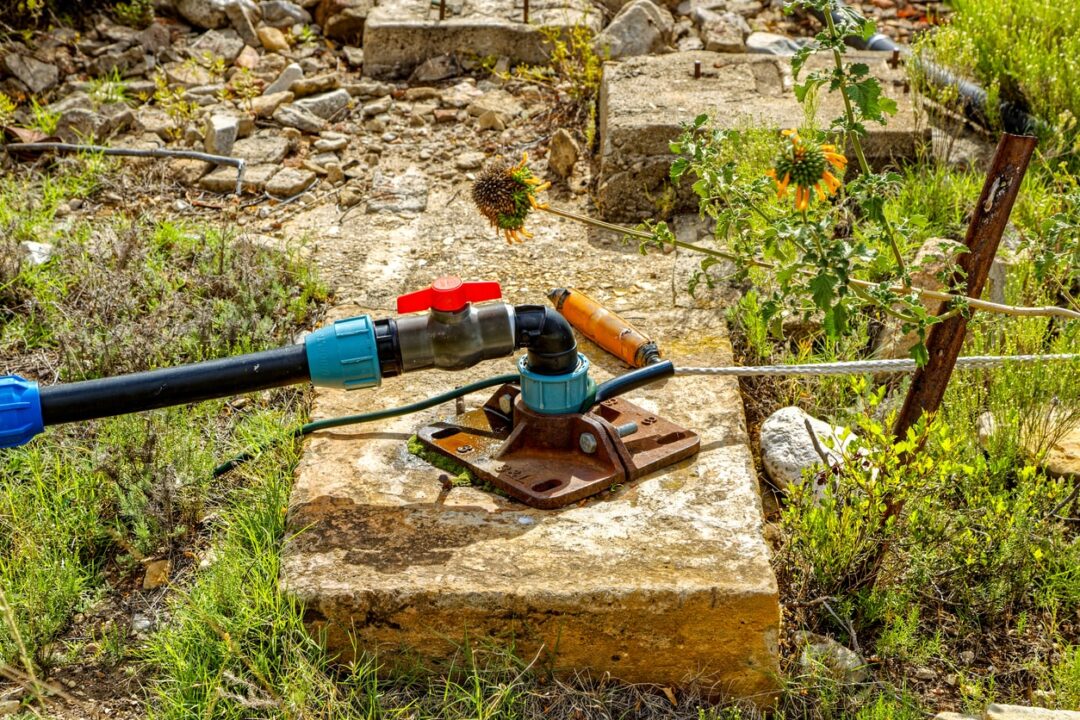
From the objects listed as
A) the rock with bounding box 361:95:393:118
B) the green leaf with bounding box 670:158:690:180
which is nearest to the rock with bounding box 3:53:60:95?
the rock with bounding box 361:95:393:118

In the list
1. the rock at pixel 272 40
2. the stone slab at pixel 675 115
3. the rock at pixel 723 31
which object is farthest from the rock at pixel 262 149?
the rock at pixel 723 31

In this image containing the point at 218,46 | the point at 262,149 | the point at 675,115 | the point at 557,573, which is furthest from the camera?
the point at 218,46

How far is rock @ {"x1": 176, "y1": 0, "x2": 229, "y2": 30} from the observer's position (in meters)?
6.16

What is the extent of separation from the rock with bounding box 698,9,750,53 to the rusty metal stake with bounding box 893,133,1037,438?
3356mm

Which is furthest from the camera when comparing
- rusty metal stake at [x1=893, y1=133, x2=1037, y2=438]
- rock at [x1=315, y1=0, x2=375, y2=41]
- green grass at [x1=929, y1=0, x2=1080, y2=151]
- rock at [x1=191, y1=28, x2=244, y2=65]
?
rock at [x1=315, y1=0, x2=375, y2=41]

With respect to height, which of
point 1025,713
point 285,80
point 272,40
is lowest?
point 1025,713

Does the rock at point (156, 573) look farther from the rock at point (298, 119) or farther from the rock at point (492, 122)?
the rock at point (492, 122)

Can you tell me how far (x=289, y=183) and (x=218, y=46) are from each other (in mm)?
1544

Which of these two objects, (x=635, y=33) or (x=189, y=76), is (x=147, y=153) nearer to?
(x=189, y=76)

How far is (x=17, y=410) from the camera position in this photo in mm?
2521

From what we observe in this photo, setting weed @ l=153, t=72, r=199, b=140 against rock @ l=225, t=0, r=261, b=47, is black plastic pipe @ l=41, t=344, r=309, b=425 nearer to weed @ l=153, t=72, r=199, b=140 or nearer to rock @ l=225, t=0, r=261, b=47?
weed @ l=153, t=72, r=199, b=140

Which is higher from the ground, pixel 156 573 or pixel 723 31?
pixel 723 31

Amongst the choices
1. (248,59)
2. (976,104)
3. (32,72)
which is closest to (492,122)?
(248,59)

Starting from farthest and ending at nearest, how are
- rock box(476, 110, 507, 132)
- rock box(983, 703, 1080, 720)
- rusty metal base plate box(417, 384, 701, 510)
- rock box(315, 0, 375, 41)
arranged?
rock box(315, 0, 375, 41) < rock box(476, 110, 507, 132) < rusty metal base plate box(417, 384, 701, 510) < rock box(983, 703, 1080, 720)
